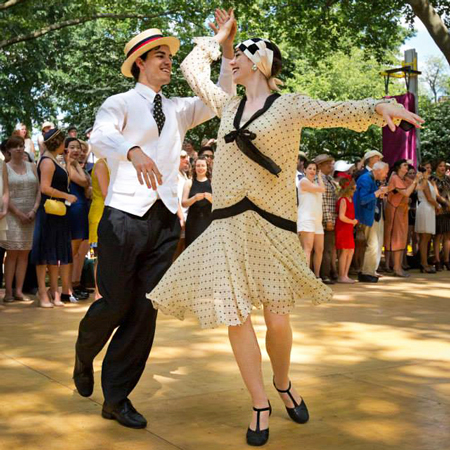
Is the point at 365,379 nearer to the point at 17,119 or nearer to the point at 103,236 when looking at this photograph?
the point at 103,236

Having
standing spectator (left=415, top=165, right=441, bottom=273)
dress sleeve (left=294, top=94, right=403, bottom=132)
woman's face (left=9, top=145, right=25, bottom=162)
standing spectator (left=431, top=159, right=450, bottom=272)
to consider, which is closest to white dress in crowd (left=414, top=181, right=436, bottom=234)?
standing spectator (left=415, top=165, right=441, bottom=273)

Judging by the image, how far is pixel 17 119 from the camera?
1490 inches

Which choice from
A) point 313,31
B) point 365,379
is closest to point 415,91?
point 313,31

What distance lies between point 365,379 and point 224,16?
8.81 feet

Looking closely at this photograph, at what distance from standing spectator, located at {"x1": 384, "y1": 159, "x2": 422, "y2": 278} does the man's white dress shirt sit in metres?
9.29

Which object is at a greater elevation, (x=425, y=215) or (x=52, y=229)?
(x=425, y=215)

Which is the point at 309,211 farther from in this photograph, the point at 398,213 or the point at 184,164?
the point at 398,213

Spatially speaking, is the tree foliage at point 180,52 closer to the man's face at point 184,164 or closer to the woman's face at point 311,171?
the woman's face at point 311,171

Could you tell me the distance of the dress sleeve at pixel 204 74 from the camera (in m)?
4.85

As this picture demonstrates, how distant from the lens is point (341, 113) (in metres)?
4.31

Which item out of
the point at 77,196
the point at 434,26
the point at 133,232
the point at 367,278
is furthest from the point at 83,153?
the point at 434,26

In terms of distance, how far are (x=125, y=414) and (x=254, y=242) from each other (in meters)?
1.24

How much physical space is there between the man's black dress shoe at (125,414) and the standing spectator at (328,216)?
813 cm

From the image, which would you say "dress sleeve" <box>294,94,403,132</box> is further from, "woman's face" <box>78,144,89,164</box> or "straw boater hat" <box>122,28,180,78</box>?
"woman's face" <box>78,144,89,164</box>
